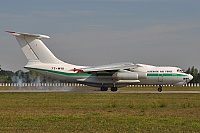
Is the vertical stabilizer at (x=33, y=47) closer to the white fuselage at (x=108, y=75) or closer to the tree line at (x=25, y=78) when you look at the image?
the white fuselage at (x=108, y=75)

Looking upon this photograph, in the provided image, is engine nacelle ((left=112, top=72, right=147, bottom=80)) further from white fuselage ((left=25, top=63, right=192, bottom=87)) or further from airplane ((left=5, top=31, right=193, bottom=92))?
white fuselage ((left=25, top=63, right=192, bottom=87))

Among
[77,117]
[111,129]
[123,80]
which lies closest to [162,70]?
[123,80]

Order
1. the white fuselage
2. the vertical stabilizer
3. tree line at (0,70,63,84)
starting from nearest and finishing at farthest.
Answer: the vertical stabilizer, the white fuselage, tree line at (0,70,63,84)

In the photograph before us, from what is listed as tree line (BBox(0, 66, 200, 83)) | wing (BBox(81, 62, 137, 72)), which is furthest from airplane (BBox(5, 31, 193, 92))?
tree line (BBox(0, 66, 200, 83))

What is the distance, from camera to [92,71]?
5247cm

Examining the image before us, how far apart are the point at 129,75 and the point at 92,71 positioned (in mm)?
4409

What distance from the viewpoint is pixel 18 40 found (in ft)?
173

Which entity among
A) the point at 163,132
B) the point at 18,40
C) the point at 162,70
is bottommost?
the point at 163,132

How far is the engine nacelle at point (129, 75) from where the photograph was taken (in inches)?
2077

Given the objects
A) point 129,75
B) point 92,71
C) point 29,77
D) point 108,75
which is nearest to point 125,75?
point 129,75

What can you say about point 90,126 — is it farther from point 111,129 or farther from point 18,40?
point 18,40

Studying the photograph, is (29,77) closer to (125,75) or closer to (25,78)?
(25,78)

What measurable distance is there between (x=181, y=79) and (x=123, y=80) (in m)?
7.08

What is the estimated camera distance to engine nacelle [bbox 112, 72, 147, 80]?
52.8 meters
